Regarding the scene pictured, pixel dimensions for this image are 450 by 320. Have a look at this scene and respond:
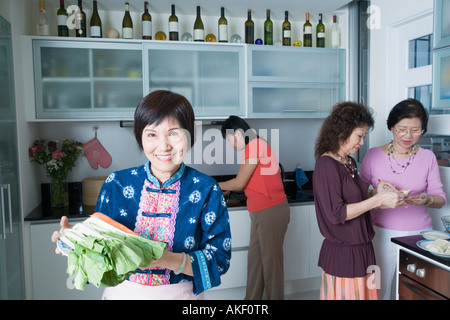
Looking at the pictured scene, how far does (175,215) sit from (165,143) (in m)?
0.22

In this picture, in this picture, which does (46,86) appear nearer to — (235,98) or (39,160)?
(39,160)

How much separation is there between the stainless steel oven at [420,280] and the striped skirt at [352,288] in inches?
6.7

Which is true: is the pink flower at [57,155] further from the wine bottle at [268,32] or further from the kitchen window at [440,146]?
the kitchen window at [440,146]

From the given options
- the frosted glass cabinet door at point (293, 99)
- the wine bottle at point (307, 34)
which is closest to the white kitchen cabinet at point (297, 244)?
the frosted glass cabinet door at point (293, 99)

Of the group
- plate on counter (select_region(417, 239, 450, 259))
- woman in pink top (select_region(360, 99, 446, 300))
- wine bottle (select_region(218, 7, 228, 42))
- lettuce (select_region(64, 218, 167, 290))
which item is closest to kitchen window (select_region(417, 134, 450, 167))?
woman in pink top (select_region(360, 99, 446, 300))

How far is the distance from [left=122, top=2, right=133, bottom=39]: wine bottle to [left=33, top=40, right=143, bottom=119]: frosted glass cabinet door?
94 millimetres

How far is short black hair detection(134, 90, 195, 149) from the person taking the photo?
1.01 meters

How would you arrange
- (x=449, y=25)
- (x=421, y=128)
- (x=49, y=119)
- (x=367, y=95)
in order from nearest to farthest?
A: (x=449, y=25)
(x=421, y=128)
(x=49, y=119)
(x=367, y=95)

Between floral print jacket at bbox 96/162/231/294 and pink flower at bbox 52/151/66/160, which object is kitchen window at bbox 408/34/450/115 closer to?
floral print jacket at bbox 96/162/231/294

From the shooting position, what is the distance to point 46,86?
101 inches

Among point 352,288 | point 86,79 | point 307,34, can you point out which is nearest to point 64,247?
point 352,288

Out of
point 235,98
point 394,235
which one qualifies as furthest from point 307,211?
point 235,98

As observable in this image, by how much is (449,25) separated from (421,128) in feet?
1.78

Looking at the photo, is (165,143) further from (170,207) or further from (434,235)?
(434,235)
